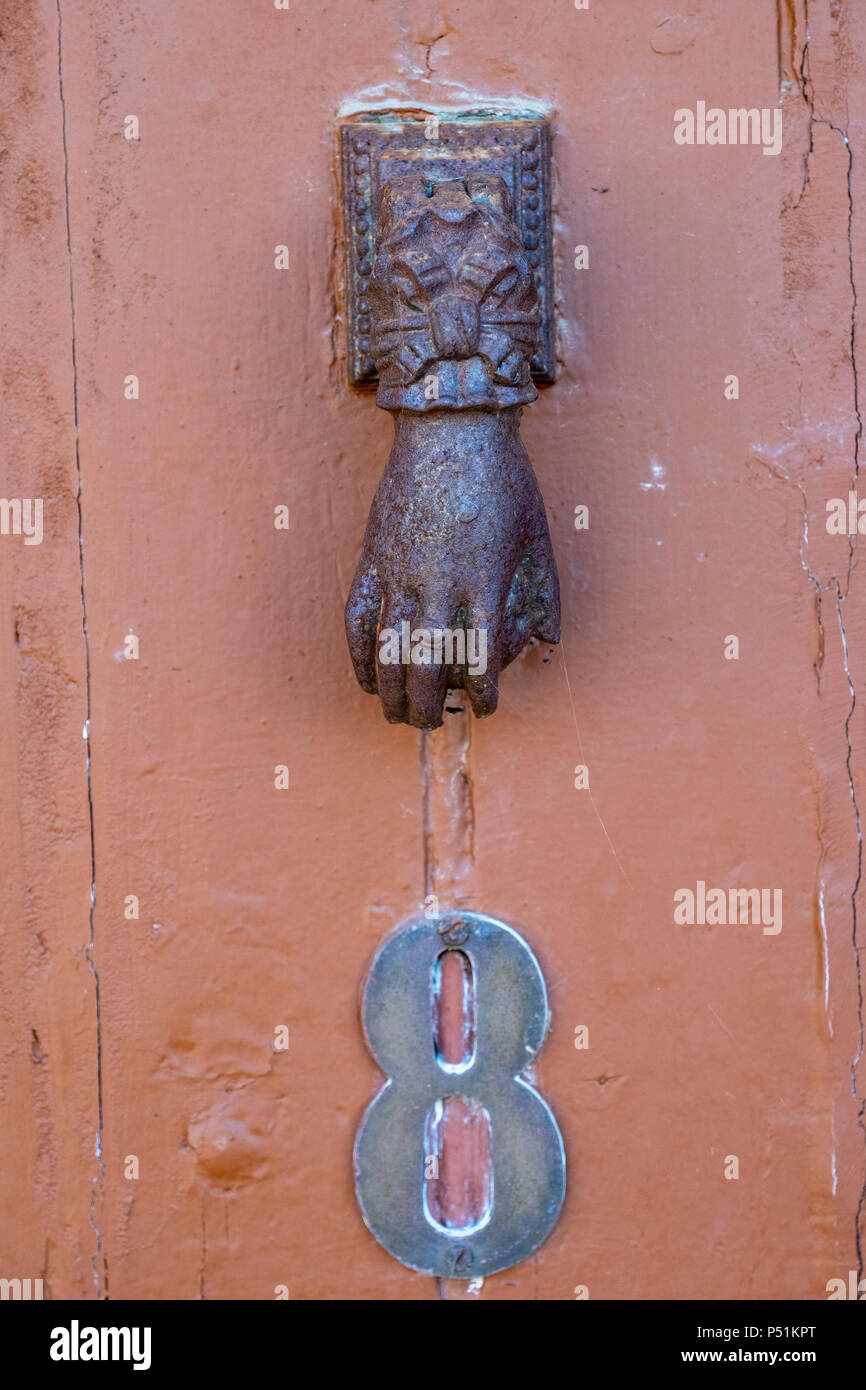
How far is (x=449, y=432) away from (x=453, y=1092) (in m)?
0.62

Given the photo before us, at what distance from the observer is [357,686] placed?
125 centimetres

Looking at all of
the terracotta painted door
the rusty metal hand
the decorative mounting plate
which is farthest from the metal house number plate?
the decorative mounting plate

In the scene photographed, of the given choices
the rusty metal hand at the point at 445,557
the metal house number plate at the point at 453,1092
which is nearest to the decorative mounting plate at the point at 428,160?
the rusty metal hand at the point at 445,557

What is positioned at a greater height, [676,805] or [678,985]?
[676,805]

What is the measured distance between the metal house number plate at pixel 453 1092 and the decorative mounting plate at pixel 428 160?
0.55 meters

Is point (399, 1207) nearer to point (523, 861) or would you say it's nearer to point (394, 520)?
point (523, 861)

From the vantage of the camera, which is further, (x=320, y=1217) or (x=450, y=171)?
(x=320, y=1217)

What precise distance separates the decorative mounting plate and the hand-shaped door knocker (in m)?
0.06

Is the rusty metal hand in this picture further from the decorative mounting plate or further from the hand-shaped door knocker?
the decorative mounting plate

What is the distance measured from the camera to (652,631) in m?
1.25

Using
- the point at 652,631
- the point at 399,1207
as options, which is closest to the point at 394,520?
the point at 652,631

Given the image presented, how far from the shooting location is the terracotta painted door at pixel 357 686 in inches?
47.6

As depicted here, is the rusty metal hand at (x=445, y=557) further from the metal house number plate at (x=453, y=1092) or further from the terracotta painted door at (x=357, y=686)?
the metal house number plate at (x=453, y=1092)

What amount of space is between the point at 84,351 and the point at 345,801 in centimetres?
48
